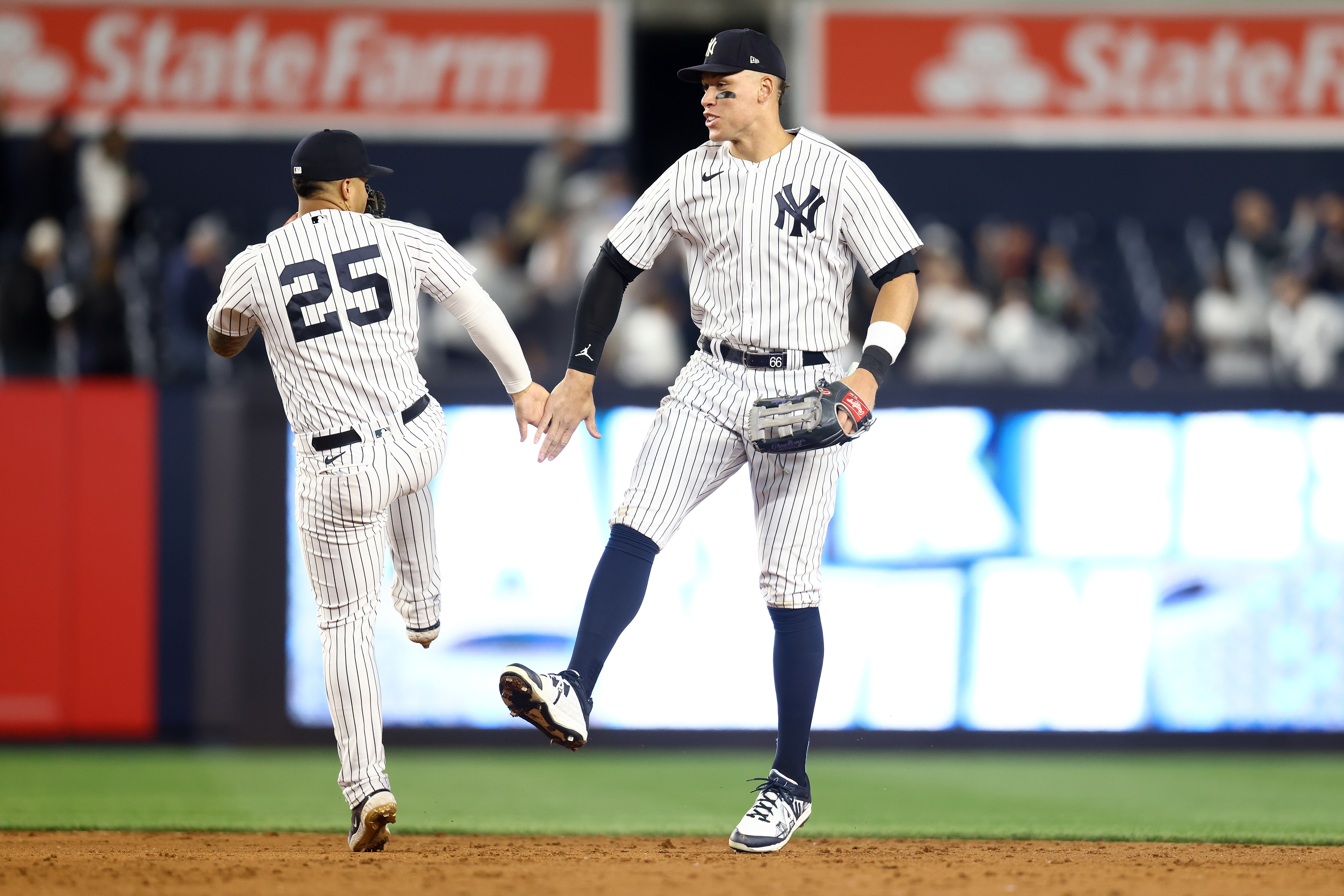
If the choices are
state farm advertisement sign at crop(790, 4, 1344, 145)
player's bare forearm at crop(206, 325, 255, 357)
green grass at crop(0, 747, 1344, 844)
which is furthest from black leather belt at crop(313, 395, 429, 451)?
state farm advertisement sign at crop(790, 4, 1344, 145)

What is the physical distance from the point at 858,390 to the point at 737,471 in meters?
0.49

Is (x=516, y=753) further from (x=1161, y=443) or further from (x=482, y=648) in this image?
(x=1161, y=443)

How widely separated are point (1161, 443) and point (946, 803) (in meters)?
2.56

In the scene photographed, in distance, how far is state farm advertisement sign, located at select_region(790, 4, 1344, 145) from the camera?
13820 millimetres

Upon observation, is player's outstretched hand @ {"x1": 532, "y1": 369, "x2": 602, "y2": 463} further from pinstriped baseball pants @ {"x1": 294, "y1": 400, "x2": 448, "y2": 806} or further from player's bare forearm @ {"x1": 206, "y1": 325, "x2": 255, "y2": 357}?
player's bare forearm @ {"x1": 206, "y1": 325, "x2": 255, "y2": 357}

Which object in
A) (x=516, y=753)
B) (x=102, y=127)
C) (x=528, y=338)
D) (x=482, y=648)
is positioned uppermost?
(x=102, y=127)

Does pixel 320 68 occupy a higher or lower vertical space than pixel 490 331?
higher

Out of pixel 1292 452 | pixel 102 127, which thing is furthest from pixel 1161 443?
pixel 102 127

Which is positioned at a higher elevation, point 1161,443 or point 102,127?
point 102,127

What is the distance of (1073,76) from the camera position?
13.9m

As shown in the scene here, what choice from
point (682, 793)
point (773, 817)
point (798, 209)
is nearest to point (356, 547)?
point (773, 817)

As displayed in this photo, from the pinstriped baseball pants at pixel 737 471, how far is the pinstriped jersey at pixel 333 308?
0.74 metres

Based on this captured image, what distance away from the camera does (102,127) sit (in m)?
13.4

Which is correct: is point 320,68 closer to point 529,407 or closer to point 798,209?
point 529,407
